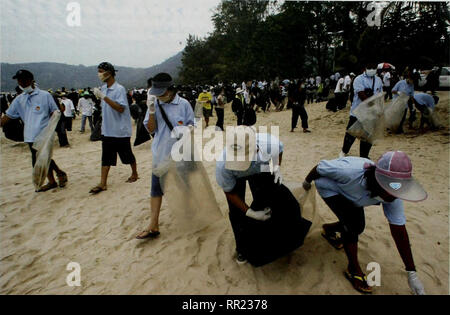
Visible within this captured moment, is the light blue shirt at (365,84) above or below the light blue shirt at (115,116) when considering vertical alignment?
above

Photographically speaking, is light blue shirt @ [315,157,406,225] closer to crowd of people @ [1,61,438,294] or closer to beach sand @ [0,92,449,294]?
crowd of people @ [1,61,438,294]

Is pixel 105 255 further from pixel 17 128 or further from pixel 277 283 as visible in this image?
pixel 17 128

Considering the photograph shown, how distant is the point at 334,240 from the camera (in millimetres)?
2322

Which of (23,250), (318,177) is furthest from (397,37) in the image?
(23,250)

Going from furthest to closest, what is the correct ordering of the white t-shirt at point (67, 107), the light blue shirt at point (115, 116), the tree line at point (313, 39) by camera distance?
the tree line at point (313, 39)
the white t-shirt at point (67, 107)
the light blue shirt at point (115, 116)

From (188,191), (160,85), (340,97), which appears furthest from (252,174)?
(340,97)

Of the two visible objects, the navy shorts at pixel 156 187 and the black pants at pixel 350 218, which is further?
the navy shorts at pixel 156 187

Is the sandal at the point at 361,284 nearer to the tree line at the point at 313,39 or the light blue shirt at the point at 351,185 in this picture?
the light blue shirt at the point at 351,185

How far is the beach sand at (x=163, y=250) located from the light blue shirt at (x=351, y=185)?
61 cm

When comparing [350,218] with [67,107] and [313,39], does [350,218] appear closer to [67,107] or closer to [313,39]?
[67,107]

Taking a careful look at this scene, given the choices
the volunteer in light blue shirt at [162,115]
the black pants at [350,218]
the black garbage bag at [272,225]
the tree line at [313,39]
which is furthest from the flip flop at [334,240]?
the tree line at [313,39]

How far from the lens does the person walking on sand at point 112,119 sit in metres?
3.13

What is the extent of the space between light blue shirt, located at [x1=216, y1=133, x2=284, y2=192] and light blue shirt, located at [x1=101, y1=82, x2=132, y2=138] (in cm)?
214
